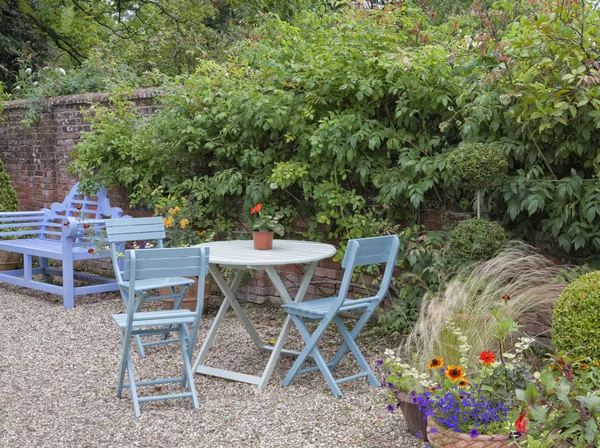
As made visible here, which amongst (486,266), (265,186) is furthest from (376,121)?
(486,266)

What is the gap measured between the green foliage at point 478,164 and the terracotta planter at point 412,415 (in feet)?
4.93

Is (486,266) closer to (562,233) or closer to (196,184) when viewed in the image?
(562,233)

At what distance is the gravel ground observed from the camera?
3.63m

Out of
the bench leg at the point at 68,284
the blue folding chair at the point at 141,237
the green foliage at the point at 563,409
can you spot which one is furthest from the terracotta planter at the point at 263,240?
the bench leg at the point at 68,284

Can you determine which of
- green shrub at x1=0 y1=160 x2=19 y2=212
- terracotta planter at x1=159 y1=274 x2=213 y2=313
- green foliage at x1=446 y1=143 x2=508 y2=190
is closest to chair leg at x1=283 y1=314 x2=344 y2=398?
green foliage at x1=446 y1=143 x2=508 y2=190

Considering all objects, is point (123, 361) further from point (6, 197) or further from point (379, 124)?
point (6, 197)

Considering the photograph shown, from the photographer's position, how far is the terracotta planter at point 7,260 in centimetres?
830

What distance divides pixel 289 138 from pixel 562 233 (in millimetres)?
2305

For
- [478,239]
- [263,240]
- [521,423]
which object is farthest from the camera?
[263,240]

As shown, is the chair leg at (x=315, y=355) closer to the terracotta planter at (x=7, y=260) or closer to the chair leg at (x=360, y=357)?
the chair leg at (x=360, y=357)

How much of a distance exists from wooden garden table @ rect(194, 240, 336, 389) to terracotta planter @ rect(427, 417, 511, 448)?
149cm

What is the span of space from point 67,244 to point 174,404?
10.4 feet

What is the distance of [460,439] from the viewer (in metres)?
2.99

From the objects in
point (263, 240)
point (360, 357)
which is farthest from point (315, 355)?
point (263, 240)
